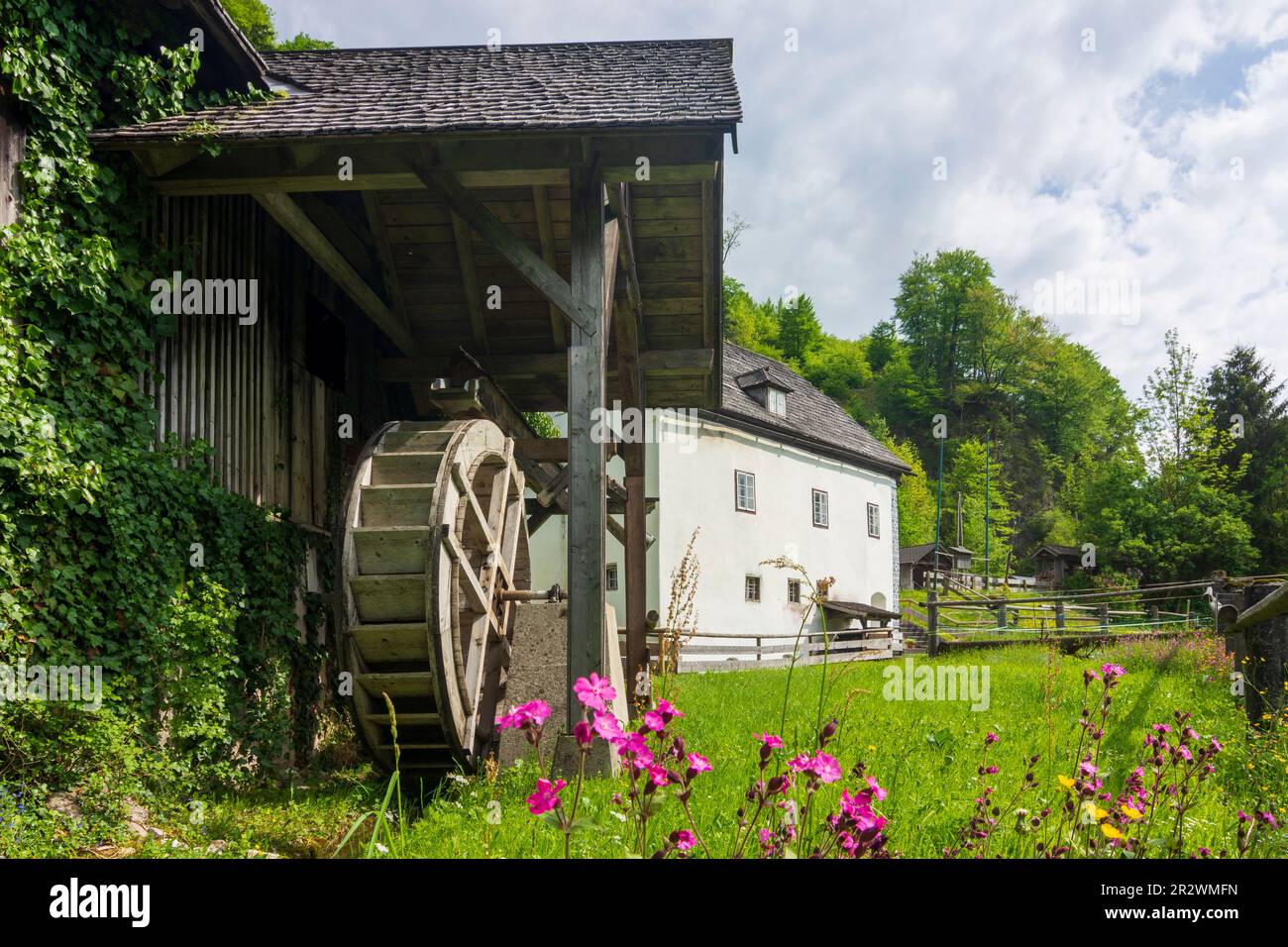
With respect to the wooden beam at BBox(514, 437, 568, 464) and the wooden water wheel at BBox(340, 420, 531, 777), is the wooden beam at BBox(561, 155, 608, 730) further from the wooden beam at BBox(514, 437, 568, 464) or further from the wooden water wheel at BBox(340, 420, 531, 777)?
the wooden beam at BBox(514, 437, 568, 464)

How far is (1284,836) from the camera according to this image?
290 cm

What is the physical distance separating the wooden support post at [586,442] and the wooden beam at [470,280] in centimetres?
200

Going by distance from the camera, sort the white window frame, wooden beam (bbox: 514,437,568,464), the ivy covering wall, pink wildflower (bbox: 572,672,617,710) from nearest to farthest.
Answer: pink wildflower (bbox: 572,672,617,710)
the ivy covering wall
wooden beam (bbox: 514,437,568,464)
the white window frame

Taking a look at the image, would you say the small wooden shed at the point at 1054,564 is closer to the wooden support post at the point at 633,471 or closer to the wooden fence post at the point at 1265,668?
the wooden support post at the point at 633,471

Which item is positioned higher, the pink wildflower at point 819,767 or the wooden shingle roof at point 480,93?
the wooden shingle roof at point 480,93

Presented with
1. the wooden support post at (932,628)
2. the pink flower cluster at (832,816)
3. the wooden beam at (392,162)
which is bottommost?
the wooden support post at (932,628)

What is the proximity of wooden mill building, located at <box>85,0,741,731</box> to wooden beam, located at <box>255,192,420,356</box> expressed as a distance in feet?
0.09

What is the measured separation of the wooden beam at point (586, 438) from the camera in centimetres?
561

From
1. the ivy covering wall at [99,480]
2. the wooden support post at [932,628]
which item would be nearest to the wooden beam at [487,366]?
the ivy covering wall at [99,480]

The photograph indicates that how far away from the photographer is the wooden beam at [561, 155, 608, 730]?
5.61 meters

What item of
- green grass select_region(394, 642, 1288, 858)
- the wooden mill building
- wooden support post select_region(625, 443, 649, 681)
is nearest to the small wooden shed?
green grass select_region(394, 642, 1288, 858)

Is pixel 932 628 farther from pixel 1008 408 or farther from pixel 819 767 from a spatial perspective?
pixel 1008 408
